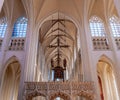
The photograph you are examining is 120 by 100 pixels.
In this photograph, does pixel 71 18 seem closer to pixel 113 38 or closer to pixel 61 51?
pixel 113 38

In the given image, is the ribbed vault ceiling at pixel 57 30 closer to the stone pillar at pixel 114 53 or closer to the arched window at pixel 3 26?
the arched window at pixel 3 26

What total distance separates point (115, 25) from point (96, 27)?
224 centimetres

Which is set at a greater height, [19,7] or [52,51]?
[19,7]

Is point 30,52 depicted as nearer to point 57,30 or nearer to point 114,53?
point 114,53

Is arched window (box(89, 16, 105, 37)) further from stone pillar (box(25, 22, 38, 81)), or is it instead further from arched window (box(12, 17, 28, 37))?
arched window (box(12, 17, 28, 37))

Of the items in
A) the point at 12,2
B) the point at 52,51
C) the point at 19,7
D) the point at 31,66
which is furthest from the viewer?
the point at 52,51

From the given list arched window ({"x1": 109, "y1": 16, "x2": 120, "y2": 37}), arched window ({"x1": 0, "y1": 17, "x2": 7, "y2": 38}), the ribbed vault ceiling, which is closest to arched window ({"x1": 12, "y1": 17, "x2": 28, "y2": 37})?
arched window ({"x1": 0, "y1": 17, "x2": 7, "y2": 38})

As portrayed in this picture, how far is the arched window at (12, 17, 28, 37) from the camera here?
17531 millimetres

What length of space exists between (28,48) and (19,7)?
6339 millimetres

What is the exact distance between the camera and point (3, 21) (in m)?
18.2

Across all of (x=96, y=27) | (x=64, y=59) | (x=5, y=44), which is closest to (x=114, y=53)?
(x=96, y=27)

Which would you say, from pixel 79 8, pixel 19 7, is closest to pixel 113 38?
pixel 79 8

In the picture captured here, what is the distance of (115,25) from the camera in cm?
1750

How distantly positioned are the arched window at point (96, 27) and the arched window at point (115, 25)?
113cm
